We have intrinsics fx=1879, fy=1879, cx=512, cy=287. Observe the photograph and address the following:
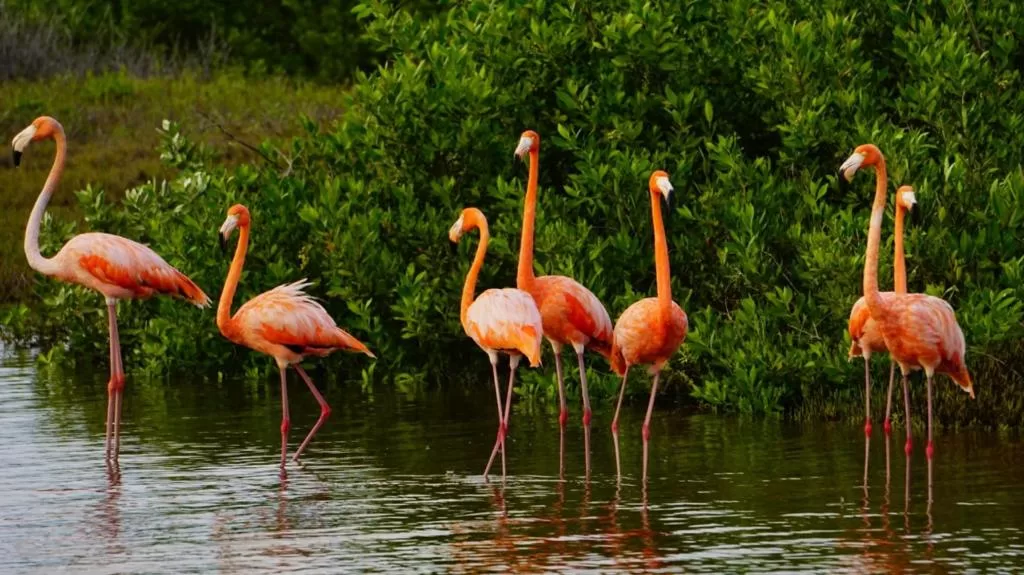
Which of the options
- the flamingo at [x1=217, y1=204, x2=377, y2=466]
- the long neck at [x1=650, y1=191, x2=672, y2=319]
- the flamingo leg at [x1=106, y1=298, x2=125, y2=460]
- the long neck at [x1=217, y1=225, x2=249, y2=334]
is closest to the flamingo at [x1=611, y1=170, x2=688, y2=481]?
the long neck at [x1=650, y1=191, x2=672, y2=319]

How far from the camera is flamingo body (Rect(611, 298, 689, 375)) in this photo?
36.1ft

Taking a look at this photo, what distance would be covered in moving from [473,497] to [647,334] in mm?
1540

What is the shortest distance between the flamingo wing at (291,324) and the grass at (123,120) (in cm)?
820

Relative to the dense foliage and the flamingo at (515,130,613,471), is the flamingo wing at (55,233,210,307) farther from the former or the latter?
the flamingo at (515,130,613,471)

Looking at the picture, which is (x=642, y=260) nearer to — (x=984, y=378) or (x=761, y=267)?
(x=761, y=267)

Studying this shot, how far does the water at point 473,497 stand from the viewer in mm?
8594

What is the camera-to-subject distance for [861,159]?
34.1 ft

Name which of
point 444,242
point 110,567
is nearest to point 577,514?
point 110,567

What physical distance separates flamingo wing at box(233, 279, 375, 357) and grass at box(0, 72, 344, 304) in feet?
26.9

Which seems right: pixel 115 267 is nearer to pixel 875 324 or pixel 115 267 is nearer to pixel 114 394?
pixel 114 394

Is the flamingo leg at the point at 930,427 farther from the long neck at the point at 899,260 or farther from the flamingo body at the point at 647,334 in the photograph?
the flamingo body at the point at 647,334

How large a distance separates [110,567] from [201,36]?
84.7ft

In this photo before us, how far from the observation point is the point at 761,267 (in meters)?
12.9

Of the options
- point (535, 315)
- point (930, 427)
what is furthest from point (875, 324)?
point (535, 315)
